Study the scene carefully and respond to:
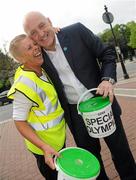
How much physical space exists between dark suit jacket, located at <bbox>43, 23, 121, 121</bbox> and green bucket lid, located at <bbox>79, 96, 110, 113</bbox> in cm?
27

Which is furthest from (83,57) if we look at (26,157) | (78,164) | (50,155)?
(26,157)

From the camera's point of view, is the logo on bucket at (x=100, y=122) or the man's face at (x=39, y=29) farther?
the man's face at (x=39, y=29)

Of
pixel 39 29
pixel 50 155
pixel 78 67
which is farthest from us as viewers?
pixel 78 67

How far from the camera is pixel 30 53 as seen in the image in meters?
3.23

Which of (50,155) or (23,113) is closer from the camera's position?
(50,155)

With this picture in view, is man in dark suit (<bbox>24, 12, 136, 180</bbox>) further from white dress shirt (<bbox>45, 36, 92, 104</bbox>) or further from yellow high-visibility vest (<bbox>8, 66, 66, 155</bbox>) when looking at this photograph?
yellow high-visibility vest (<bbox>8, 66, 66, 155</bbox>)

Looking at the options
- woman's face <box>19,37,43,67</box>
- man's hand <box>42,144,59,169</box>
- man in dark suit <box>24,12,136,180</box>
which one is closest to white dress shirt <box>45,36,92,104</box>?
man in dark suit <box>24,12,136,180</box>

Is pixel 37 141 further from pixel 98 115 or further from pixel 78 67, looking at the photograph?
pixel 78 67

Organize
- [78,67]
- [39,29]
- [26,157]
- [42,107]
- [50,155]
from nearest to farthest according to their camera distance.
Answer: [50,155]
[42,107]
[39,29]
[78,67]
[26,157]

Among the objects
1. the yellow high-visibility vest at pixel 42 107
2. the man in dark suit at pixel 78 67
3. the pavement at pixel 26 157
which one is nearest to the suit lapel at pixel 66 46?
the man in dark suit at pixel 78 67

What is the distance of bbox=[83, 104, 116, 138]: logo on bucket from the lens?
10.6ft

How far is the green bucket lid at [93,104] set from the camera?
10.5 feet

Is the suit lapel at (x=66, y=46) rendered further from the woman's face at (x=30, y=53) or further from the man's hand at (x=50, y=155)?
the man's hand at (x=50, y=155)

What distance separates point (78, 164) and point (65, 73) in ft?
3.82
